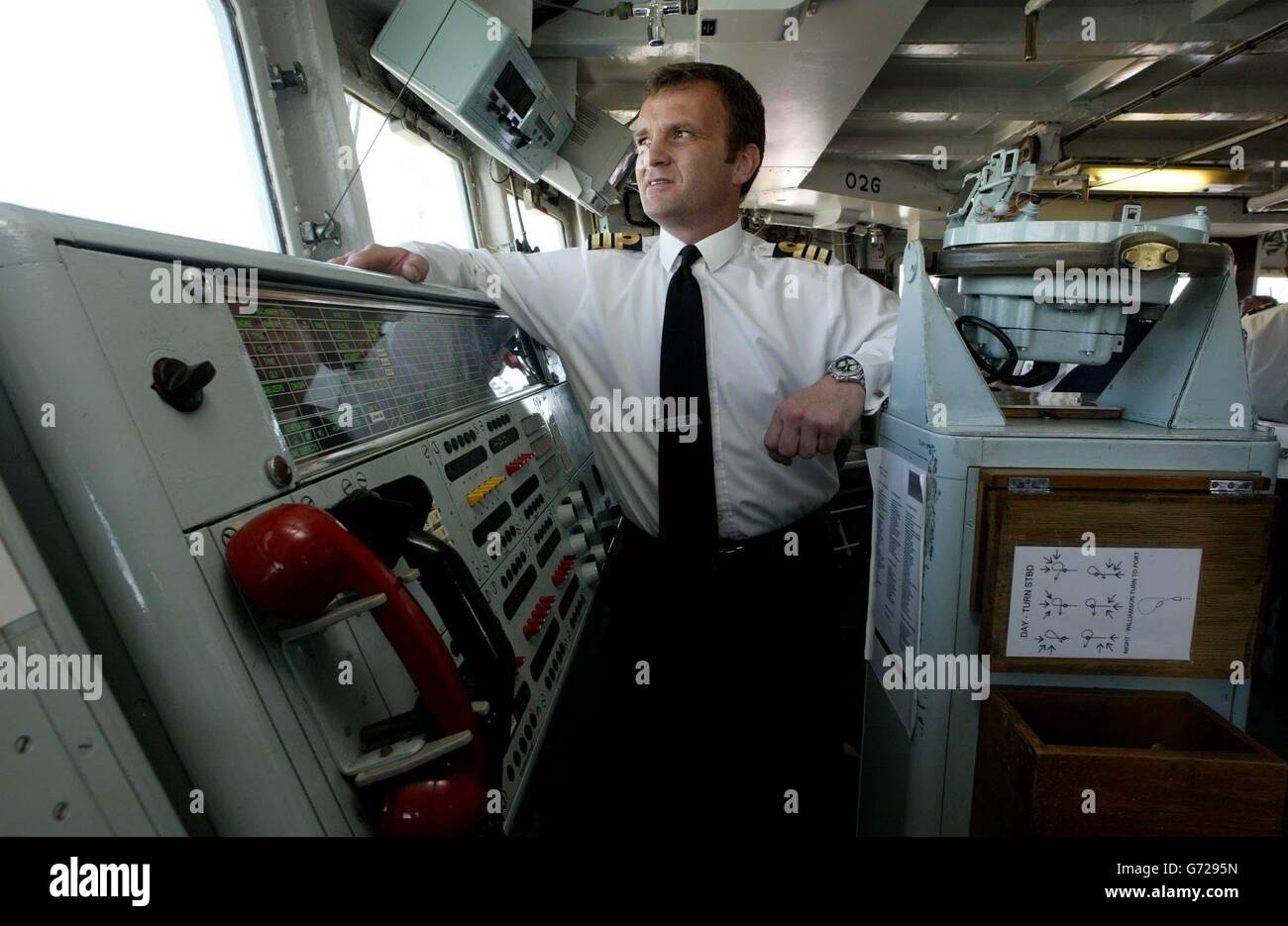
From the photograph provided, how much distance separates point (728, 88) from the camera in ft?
5.18

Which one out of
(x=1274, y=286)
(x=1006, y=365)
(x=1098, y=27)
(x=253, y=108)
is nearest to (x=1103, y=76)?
(x=1098, y=27)

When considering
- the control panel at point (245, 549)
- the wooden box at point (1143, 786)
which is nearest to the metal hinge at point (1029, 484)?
the wooden box at point (1143, 786)

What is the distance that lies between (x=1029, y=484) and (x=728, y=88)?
117cm

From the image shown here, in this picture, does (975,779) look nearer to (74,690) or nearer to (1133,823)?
(1133,823)

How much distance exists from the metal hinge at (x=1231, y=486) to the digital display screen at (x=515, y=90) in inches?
95.7

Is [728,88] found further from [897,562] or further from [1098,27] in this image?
[1098,27]

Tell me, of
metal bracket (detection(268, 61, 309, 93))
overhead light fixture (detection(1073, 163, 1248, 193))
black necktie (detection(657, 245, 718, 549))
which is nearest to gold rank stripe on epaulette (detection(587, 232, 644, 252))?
black necktie (detection(657, 245, 718, 549))

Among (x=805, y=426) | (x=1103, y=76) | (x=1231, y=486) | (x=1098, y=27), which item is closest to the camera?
(x=1231, y=486)

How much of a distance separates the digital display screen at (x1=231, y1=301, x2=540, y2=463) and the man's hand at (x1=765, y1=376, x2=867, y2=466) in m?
0.62

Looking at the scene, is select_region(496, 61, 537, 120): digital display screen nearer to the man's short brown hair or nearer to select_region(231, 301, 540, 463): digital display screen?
the man's short brown hair

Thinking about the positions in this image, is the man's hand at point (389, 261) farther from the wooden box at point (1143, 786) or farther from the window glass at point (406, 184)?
the wooden box at point (1143, 786)

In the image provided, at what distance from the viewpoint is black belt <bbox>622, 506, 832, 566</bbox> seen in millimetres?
1552
